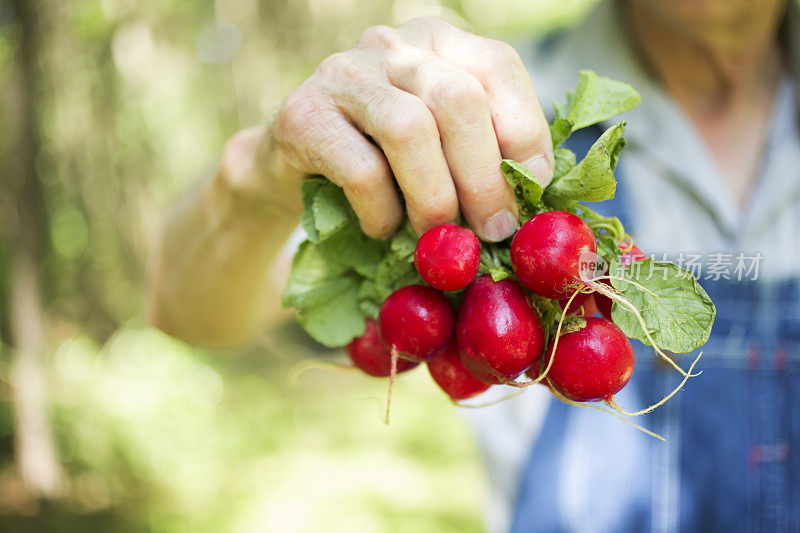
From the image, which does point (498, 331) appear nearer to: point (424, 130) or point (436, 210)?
point (436, 210)

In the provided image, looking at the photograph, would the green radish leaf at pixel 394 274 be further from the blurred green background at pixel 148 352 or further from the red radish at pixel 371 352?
the blurred green background at pixel 148 352

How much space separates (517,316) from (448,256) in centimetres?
14

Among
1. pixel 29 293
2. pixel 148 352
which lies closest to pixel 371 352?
pixel 148 352

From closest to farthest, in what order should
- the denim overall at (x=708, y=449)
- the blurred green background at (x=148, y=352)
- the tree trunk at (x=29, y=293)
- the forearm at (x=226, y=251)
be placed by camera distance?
1. the forearm at (x=226, y=251)
2. the denim overall at (x=708, y=449)
3. the blurred green background at (x=148, y=352)
4. the tree trunk at (x=29, y=293)

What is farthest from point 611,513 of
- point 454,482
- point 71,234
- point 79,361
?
point 71,234

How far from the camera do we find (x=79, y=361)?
4.98m

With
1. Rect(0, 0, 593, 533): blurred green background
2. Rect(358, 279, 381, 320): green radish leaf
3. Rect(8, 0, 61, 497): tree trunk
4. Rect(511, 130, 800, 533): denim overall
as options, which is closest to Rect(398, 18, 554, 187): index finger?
Rect(358, 279, 381, 320): green radish leaf

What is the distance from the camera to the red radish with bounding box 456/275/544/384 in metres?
0.89

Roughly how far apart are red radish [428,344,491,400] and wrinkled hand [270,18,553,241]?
0.75 feet

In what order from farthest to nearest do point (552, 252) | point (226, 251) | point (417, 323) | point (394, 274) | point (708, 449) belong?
point (708, 449)
point (226, 251)
point (394, 274)
point (417, 323)
point (552, 252)

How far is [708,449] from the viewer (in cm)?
179

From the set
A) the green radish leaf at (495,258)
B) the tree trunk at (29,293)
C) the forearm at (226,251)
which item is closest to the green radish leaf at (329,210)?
the forearm at (226,251)

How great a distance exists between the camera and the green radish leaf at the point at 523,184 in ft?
2.89

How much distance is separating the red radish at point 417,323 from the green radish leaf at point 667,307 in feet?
0.84
